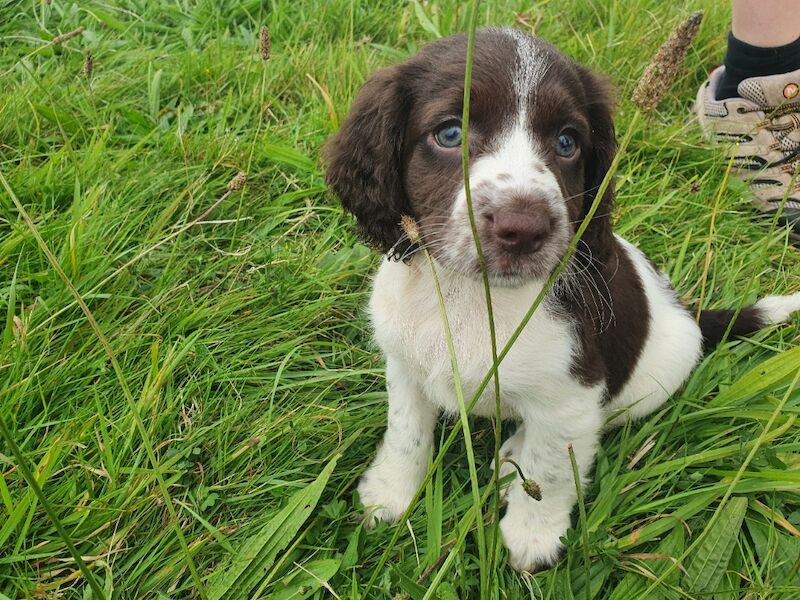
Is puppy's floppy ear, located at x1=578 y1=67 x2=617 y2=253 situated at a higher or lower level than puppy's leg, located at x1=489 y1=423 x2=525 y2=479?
higher

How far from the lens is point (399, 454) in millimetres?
2627

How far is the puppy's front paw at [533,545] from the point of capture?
8.07 ft

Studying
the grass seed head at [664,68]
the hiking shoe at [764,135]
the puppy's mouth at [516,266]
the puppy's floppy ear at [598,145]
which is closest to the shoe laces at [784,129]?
the hiking shoe at [764,135]

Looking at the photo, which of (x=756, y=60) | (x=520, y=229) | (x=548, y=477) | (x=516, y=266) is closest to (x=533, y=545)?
(x=548, y=477)

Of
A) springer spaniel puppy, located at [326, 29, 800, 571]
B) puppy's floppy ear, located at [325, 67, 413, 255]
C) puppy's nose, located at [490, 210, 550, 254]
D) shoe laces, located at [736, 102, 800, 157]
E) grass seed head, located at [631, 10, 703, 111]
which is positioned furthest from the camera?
shoe laces, located at [736, 102, 800, 157]

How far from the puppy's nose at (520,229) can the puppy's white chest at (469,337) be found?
1.21 ft

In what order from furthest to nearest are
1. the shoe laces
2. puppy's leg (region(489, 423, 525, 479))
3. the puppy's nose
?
the shoe laces
puppy's leg (region(489, 423, 525, 479))
the puppy's nose

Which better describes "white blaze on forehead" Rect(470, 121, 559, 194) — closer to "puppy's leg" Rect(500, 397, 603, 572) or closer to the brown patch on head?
the brown patch on head

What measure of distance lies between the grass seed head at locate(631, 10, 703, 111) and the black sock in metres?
2.87

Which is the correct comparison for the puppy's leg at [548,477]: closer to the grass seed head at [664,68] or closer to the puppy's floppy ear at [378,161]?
the puppy's floppy ear at [378,161]

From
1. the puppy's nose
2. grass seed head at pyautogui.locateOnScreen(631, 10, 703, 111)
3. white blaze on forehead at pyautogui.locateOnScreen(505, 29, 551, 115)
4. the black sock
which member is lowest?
the black sock

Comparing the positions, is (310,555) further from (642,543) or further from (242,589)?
(642,543)

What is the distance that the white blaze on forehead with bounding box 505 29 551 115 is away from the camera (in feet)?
6.63

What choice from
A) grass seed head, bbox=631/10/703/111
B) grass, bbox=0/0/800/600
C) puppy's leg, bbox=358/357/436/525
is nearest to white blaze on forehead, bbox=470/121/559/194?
grass seed head, bbox=631/10/703/111
